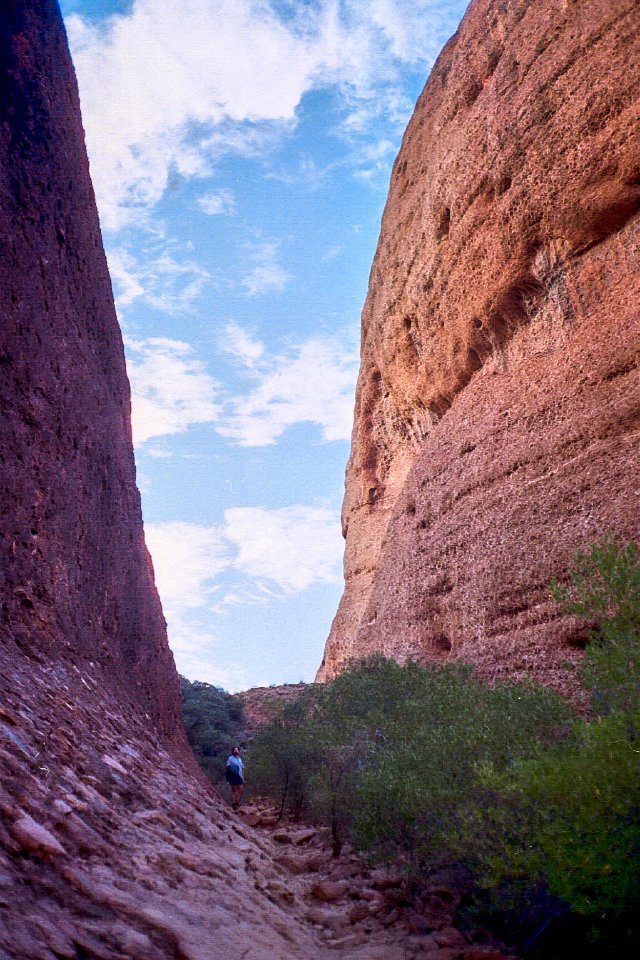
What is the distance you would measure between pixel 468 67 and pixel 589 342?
1154 cm

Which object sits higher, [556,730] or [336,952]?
[556,730]

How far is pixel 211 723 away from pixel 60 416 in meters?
17.7

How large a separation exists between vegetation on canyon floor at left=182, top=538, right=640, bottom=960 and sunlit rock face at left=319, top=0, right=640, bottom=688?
1971 millimetres

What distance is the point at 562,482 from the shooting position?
46.7 feet

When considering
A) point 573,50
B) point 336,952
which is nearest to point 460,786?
point 336,952

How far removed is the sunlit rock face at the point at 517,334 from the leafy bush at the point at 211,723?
5.48 meters

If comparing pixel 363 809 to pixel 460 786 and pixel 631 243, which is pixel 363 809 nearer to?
pixel 460 786

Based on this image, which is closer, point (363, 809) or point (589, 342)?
point (363, 809)

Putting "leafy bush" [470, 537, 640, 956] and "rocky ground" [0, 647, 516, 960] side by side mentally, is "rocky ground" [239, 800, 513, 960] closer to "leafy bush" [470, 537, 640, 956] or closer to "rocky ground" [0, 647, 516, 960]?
"rocky ground" [0, 647, 516, 960]

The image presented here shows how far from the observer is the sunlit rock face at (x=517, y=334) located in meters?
13.9

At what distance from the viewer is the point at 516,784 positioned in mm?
6066

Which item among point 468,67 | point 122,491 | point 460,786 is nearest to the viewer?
point 460,786

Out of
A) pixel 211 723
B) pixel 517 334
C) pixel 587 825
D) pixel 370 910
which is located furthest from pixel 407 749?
pixel 211 723

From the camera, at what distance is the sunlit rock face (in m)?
13.9
